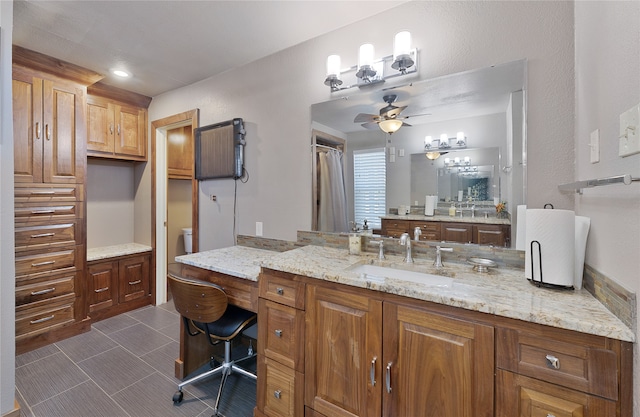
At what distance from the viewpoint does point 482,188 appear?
158 centimetres

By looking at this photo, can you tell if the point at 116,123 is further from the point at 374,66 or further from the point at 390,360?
the point at 390,360

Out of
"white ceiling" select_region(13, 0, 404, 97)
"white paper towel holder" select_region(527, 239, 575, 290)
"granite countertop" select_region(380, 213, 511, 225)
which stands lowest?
"white paper towel holder" select_region(527, 239, 575, 290)

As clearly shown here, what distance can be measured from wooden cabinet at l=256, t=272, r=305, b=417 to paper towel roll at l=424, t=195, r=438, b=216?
896 mm

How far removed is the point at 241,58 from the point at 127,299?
9.44 feet

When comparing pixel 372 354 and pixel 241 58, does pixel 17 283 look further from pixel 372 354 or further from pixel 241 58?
pixel 372 354

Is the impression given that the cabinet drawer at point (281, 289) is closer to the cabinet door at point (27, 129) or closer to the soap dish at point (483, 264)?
the soap dish at point (483, 264)

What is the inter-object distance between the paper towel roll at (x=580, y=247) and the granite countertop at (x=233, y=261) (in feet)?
4.94

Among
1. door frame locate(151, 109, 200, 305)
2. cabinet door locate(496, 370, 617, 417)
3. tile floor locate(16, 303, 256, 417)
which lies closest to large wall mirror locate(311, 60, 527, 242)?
cabinet door locate(496, 370, 617, 417)

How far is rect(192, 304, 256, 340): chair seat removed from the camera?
169 centimetres

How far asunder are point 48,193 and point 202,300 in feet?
6.69

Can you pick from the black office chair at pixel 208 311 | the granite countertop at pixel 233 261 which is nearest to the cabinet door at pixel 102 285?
the granite countertop at pixel 233 261

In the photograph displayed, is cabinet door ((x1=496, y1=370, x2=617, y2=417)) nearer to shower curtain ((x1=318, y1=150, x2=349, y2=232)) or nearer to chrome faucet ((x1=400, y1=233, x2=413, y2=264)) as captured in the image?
chrome faucet ((x1=400, y1=233, x2=413, y2=264))

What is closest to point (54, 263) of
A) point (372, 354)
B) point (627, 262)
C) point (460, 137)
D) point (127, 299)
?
point (127, 299)

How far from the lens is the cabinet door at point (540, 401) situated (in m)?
0.84
